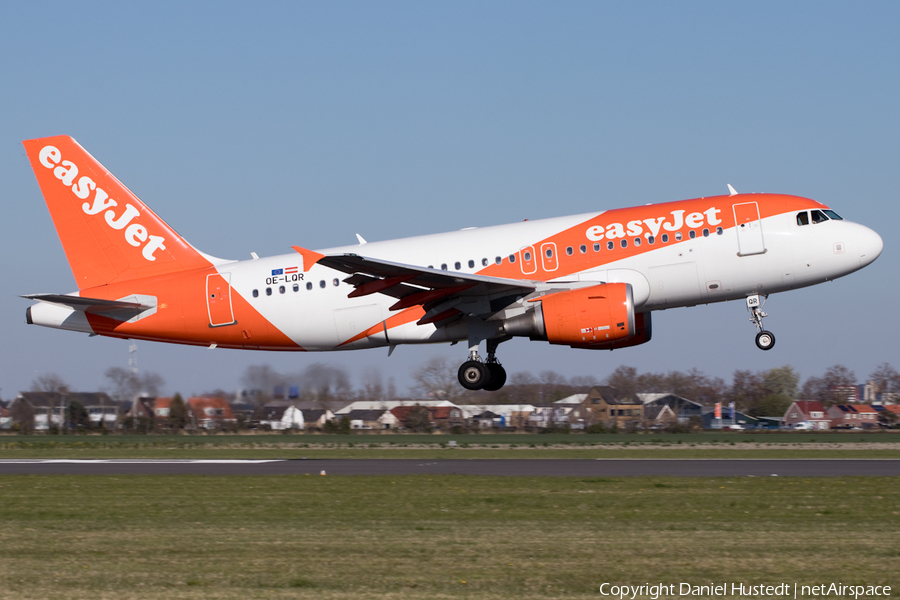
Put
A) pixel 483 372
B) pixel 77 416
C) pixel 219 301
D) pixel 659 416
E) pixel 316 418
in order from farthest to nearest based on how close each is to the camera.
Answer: pixel 77 416, pixel 659 416, pixel 316 418, pixel 219 301, pixel 483 372

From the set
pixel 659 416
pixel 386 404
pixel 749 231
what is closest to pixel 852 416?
pixel 659 416

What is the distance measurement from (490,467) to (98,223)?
56.1 feet

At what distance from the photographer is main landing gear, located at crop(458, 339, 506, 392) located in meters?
28.7

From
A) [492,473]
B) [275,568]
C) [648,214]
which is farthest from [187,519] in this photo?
[648,214]

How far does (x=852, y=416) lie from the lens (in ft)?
196

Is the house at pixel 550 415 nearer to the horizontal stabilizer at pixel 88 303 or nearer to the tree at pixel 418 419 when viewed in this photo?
the tree at pixel 418 419

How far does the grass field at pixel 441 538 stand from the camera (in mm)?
9930

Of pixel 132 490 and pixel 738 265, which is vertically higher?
pixel 738 265

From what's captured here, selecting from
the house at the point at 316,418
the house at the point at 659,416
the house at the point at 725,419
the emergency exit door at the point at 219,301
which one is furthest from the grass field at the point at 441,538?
the house at the point at 725,419

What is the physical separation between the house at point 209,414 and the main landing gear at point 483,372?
2400 centimetres

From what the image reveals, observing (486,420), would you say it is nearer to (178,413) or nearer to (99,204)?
(178,413)

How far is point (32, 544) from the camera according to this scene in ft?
39.9

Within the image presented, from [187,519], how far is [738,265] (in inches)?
702

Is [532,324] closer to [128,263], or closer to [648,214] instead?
[648,214]
